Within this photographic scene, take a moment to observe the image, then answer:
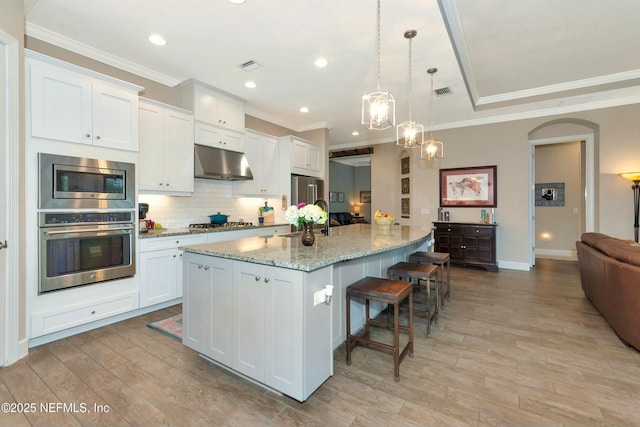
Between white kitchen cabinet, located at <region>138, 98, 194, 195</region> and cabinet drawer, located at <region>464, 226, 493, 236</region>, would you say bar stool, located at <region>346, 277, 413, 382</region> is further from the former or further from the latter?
cabinet drawer, located at <region>464, 226, 493, 236</region>

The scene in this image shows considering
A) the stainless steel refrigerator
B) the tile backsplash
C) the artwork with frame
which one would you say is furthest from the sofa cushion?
the tile backsplash

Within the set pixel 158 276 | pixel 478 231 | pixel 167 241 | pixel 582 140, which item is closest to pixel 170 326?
pixel 158 276

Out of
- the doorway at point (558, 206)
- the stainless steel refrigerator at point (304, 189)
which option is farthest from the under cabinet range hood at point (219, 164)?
the doorway at point (558, 206)

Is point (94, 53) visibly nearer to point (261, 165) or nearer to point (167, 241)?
point (167, 241)

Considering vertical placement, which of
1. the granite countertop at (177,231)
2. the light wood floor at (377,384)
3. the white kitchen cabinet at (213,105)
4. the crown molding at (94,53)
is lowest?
the light wood floor at (377,384)

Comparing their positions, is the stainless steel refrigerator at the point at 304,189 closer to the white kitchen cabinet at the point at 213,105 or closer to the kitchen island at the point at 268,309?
the white kitchen cabinet at the point at 213,105

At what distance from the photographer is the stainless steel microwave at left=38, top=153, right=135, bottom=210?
8.12 ft

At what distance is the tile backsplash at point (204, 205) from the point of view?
12.6ft

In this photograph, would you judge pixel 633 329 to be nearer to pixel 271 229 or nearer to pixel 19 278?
pixel 271 229

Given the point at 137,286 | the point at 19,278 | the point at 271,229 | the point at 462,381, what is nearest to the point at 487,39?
the point at 462,381

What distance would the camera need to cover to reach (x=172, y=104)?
3.92 meters

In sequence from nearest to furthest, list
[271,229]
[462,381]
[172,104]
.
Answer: [462,381] < [172,104] < [271,229]

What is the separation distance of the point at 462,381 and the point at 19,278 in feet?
11.6

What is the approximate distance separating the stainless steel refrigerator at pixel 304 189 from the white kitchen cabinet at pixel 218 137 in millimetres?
1187
